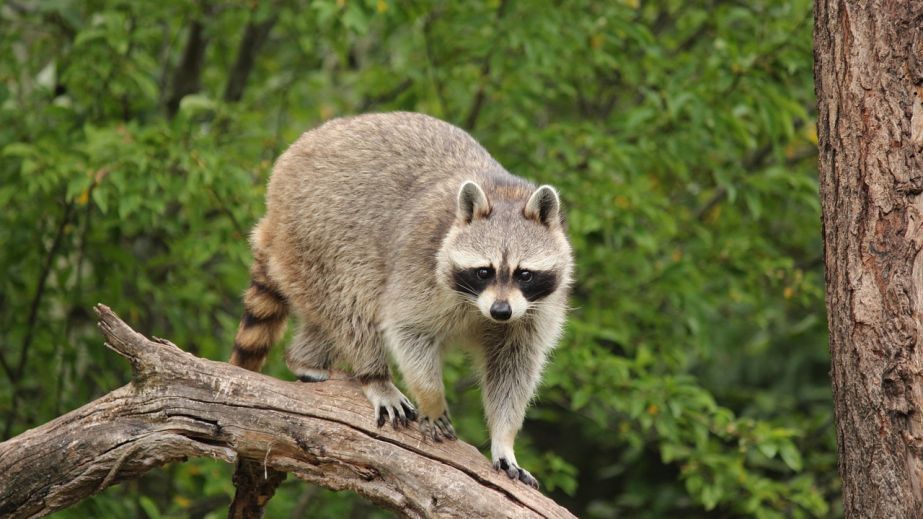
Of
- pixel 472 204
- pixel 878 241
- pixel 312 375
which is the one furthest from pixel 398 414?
pixel 878 241

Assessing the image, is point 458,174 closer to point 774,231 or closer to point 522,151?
point 522,151

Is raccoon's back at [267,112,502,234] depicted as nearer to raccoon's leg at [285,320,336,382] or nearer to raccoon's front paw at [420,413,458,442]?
raccoon's leg at [285,320,336,382]

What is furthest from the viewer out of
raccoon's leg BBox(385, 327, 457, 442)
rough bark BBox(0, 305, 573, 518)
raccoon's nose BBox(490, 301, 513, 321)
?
raccoon's leg BBox(385, 327, 457, 442)

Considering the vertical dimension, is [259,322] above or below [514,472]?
above

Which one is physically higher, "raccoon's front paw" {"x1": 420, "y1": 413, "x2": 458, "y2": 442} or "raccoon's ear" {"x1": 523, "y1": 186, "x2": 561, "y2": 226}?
"raccoon's ear" {"x1": 523, "y1": 186, "x2": 561, "y2": 226}

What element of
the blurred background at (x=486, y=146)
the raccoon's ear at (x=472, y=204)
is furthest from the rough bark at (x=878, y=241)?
the blurred background at (x=486, y=146)

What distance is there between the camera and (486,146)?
812 centimetres

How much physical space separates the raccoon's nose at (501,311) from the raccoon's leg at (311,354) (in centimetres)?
126

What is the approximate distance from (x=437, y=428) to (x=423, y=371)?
322 millimetres

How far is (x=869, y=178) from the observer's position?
3.90 metres

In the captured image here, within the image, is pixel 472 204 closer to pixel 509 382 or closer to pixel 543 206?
pixel 543 206

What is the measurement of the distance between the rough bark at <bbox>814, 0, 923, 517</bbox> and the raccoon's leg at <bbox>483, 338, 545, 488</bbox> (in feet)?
5.88

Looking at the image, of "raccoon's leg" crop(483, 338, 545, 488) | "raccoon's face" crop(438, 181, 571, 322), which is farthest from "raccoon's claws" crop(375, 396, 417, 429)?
"raccoon's face" crop(438, 181, 571, 322)

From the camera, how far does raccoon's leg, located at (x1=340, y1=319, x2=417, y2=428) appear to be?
5035 millimetres
